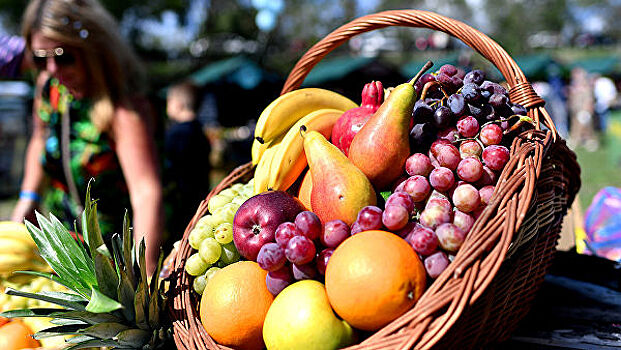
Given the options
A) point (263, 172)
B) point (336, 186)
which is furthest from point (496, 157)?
point (263, 172)

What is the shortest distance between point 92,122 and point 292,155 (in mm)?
1174

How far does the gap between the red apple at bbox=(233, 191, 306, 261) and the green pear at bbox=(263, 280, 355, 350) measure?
0.17 m

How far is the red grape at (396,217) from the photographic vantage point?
40.3 inches

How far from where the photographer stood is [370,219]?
1051 millimetres

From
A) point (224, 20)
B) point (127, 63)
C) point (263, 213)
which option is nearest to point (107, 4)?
point (224, 20)

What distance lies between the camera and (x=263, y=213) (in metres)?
1.17

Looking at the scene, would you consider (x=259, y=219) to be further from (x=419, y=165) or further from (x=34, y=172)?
(x=34, y=172)

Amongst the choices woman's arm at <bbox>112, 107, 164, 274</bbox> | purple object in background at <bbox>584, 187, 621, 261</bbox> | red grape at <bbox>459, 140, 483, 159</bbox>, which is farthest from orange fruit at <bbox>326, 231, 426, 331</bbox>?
purple object in background at <bbox>584, 187, 621, 261</bbox>

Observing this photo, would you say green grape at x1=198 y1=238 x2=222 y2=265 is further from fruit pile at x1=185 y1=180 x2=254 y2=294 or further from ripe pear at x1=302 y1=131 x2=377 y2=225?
ripe pear at x1=302 y1=131 x2=377 y2=225

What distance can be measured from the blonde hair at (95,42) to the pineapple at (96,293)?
103 centimetres

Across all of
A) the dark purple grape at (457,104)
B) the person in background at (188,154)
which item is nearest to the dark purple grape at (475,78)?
the dark purple grape at (457,104)

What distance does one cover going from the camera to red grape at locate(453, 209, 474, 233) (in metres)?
1.04

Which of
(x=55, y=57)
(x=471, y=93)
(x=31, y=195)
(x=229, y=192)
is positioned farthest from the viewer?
(x=31, y=195)

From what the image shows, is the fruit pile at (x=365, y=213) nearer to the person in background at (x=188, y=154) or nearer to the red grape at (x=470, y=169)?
the red grape at (x=470, y=169)
